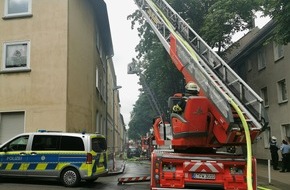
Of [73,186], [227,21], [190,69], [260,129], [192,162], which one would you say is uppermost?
[227,21]

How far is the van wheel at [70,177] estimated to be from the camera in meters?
12.4

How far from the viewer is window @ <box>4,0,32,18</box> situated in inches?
689

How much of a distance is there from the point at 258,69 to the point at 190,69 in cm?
1882

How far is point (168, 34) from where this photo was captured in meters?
11.2

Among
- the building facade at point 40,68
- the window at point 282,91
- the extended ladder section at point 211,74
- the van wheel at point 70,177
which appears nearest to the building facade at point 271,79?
the window at point 282,91

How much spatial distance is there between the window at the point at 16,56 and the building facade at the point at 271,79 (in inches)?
487

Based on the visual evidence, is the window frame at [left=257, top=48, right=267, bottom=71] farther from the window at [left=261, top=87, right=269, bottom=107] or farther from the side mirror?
the side mirror

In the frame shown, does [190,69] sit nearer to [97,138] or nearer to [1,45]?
[97,138]

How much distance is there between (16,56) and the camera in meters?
17.2

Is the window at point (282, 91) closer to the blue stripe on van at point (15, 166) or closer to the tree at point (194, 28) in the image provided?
the tree at point (194, 28)

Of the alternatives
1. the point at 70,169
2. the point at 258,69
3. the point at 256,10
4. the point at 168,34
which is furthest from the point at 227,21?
the point at 70,169

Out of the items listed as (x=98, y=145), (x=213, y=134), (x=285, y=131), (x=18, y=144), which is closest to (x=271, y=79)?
(x=285, y=131)

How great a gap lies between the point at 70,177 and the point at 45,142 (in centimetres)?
154

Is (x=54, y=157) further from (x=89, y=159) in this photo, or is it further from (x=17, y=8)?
(x=17, y=8)
